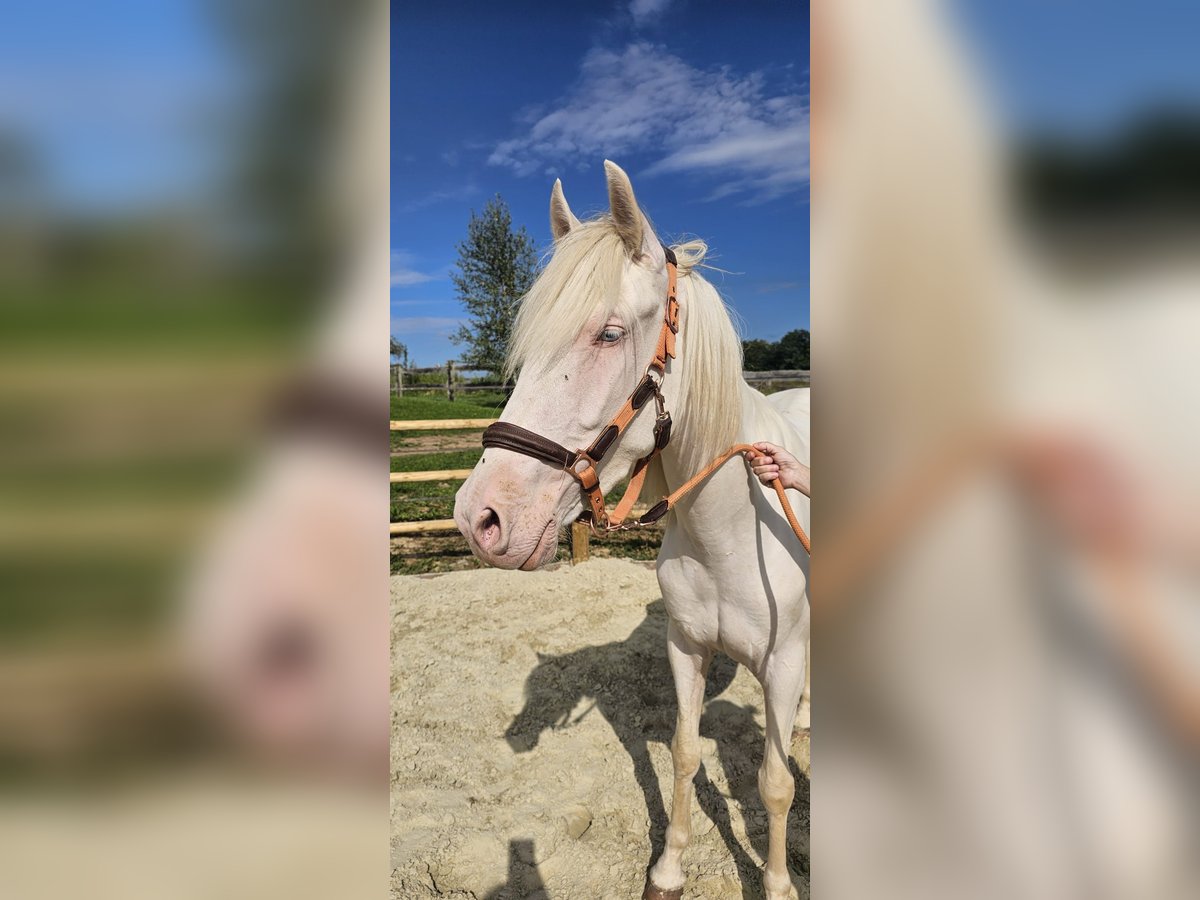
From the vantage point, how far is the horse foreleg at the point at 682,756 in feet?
7.45

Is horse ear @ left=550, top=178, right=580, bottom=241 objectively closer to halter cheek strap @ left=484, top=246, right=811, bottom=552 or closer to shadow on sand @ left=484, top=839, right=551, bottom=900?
halter cheek strap @ left=484, top=246, right=811, bottom=552

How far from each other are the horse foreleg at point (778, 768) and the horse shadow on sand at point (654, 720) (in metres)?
0.17

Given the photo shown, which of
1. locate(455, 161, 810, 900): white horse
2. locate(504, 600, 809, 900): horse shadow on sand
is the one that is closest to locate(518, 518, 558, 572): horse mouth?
locate(455, 161, 810, 900): white horse

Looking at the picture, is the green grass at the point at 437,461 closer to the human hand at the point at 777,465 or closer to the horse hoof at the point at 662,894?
the horse hoof at the point at 662,894

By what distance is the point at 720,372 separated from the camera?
1.81 meters

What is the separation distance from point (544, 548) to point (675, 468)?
21.3 inches

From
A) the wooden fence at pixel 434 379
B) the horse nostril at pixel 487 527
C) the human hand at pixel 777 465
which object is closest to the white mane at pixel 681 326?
the human hand at pixel 777 465

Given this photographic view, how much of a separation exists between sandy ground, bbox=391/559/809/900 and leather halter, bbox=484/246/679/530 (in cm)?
155

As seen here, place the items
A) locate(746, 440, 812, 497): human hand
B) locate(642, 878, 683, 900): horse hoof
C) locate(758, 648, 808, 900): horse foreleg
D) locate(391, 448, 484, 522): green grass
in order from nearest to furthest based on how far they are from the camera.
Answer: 1. locate(746, 440, 812, 497): human hand
2. locate(758, 648, 808, 900): horse foreleg
3. locate(642, 878, 683, 900): horse hoof
4. locate(391, 448, 484, 522): green grass

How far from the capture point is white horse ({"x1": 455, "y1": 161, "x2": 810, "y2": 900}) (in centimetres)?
153
